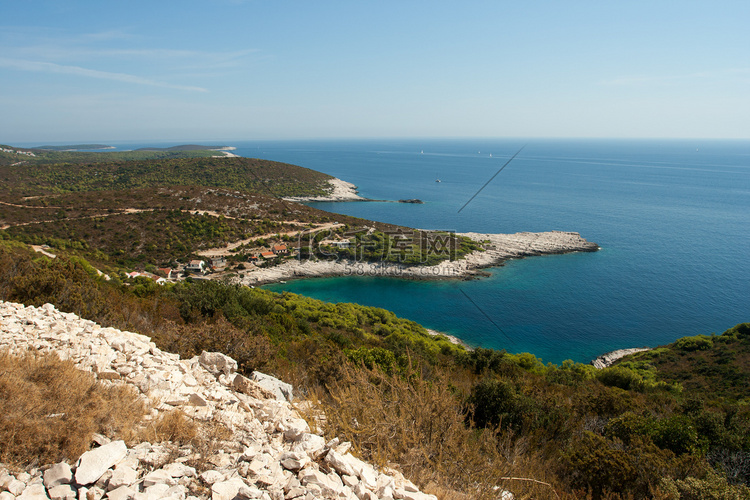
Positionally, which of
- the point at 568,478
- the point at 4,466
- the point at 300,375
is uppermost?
the point at 4,466

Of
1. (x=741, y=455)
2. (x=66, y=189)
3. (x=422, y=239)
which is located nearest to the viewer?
(x=741, y=455)

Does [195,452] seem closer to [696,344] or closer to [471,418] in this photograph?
[471,418]

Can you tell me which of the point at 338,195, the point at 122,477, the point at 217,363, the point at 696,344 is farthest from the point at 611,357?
the point at 338,195

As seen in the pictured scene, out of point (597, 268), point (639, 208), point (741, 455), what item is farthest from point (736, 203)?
point (741, 455)

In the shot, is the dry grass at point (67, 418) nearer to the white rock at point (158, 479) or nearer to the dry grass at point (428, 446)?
the white rock at point (158, 479)

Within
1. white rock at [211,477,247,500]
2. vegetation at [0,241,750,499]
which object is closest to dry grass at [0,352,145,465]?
white rock at [211,477,247,500]

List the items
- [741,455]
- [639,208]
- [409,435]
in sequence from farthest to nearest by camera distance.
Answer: [639,208] → [741,455] → [409,435]

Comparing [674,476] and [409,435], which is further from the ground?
[409,435]

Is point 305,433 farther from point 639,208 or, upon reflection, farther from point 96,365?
point 639,208
